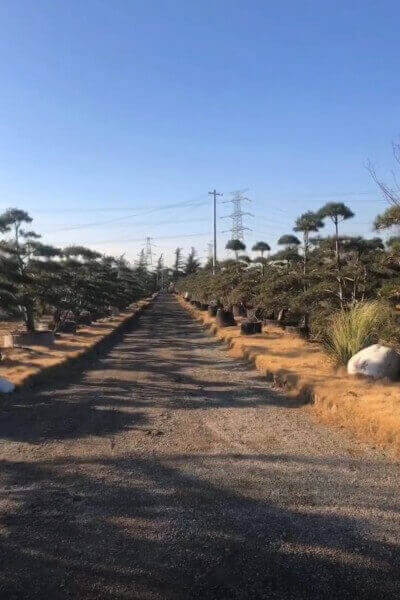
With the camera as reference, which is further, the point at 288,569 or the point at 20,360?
the point at 20,360

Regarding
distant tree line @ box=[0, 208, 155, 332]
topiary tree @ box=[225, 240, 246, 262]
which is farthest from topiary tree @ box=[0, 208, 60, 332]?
topiary tree @ box=[225, 240, 246, 262]

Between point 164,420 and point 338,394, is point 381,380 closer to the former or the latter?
point 338,394

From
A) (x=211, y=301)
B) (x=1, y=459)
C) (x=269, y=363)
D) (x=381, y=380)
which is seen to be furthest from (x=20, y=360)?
(x=211, y=301)

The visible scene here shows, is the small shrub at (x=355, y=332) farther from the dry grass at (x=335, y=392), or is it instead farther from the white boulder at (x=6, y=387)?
the white boulder at (x=6, y=387)

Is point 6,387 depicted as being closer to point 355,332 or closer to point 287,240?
point 355,332

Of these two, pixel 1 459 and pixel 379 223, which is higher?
pixel 379 223

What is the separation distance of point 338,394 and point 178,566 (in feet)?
16.2

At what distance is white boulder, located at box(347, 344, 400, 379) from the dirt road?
151cm

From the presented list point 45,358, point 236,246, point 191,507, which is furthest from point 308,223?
point 236,246

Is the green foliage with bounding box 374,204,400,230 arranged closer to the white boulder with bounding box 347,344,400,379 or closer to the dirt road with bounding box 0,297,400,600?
the white boulder with bounding box 347,344,400,379

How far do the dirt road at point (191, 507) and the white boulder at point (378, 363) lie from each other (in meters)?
1.51

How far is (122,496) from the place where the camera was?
14.5ft

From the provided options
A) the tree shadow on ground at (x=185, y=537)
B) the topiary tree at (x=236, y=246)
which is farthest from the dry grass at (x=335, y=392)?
the topiary tree at (x=236, y=246)

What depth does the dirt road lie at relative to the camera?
10.3 feet
